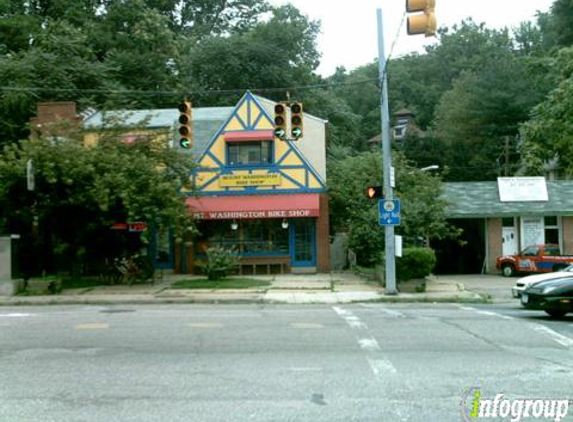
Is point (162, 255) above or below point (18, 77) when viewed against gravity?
below

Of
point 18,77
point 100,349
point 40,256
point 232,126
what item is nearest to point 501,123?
point 232,126

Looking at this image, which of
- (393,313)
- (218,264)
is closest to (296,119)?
(393,313)

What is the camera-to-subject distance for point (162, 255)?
2870 centimetres

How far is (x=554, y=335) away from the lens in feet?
40.7

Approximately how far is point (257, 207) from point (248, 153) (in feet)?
8.53

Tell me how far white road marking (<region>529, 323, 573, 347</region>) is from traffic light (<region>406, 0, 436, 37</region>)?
5.86 meters

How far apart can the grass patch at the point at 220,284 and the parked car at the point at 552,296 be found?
1009 cm

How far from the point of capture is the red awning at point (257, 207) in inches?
1069

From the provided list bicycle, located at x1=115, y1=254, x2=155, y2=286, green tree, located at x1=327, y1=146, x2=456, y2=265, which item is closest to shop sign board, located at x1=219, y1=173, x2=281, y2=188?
green tree, located at x1=327, y1=146, x2=456, y2=265

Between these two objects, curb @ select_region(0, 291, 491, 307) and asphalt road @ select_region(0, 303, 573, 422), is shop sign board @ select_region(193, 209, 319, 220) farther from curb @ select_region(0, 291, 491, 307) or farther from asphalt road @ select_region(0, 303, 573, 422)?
asphalt road @ select_region(0, 303, 573, 422)

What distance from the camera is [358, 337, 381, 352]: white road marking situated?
10734 mm

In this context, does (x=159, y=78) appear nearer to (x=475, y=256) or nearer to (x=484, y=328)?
(x=475, y=256)

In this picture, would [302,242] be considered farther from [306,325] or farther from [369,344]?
[369,344]

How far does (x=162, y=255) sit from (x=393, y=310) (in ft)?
47.2
